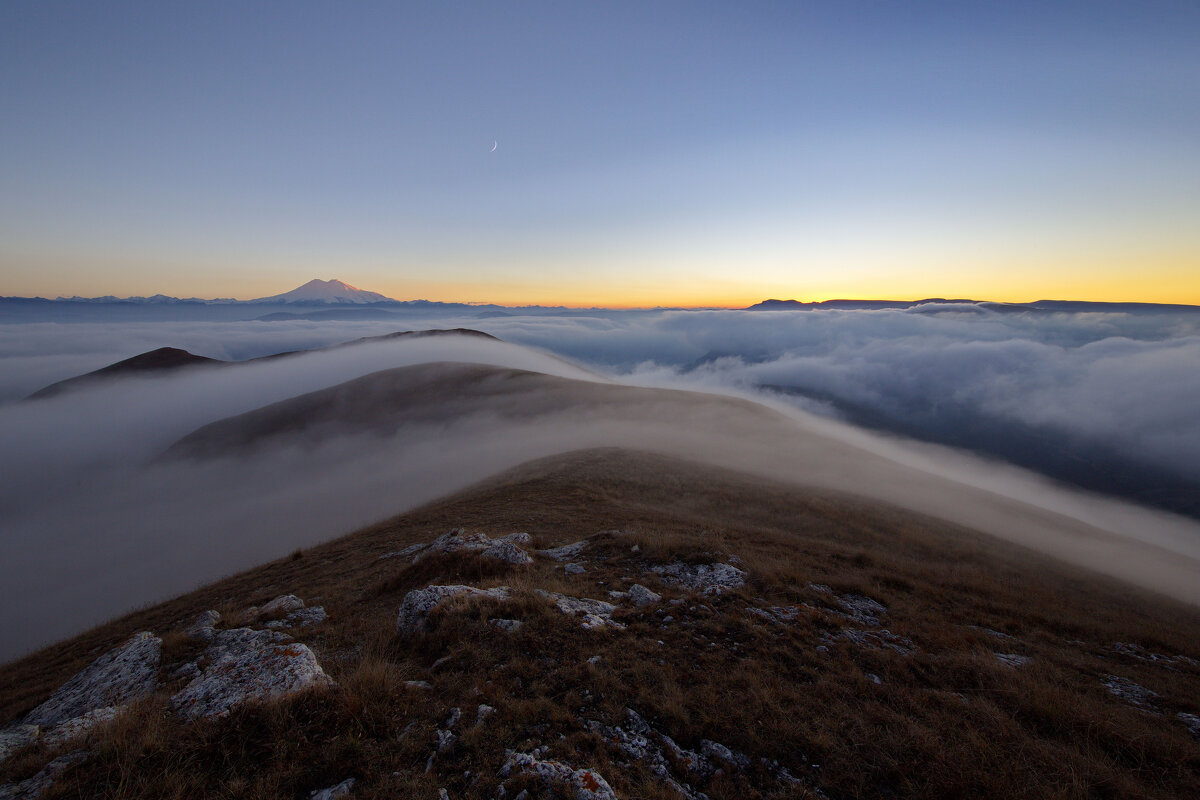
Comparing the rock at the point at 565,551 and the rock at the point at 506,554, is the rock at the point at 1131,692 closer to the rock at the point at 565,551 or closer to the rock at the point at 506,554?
the rock at the point at 565,551

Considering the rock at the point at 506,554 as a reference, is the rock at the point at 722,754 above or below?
above

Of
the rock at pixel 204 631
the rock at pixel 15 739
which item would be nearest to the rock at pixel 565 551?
the rock at pixel 204 631

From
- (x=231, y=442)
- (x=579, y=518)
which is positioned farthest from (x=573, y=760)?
(x=231, y=442)

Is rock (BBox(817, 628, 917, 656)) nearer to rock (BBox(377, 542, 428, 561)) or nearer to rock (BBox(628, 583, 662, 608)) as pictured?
rock (BBox(628, 583, 662, 608))

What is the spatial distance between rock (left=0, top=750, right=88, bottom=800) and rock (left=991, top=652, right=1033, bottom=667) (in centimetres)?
1612

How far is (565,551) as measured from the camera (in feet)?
51.4

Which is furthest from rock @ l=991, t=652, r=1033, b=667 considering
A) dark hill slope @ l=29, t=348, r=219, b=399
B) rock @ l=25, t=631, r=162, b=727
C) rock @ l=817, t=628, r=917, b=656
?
dark hill slope @ l=29, t=348, r=219, b=399

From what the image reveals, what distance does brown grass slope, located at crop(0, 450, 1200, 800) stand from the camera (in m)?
5.04

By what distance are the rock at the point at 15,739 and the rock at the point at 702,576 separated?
11.8m

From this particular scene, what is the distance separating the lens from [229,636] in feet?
32.1

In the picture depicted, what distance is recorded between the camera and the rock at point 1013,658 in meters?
10.1

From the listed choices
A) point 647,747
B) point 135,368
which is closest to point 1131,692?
point 647,747

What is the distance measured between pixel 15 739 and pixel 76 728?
0.75m

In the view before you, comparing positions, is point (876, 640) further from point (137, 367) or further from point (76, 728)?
point (137, 367)
